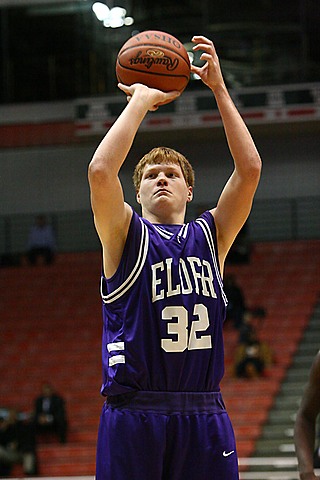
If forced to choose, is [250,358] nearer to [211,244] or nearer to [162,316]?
[211,244]

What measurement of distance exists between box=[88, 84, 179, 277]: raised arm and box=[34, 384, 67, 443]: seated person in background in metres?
11.0

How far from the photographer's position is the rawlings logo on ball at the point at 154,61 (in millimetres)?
4234

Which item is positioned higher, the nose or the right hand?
the right hand

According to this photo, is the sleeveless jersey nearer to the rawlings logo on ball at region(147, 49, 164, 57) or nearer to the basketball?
the basketball

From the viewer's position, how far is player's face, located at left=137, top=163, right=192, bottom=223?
411cm

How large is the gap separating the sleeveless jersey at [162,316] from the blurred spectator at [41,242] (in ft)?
52.3

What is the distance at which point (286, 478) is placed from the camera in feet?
36.0

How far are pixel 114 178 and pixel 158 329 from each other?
62 centimetres

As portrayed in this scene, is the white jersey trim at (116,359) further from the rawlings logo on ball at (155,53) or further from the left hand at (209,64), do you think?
the rawlings logo on ball at (155,53)

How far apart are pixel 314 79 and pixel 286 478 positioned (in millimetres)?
9340

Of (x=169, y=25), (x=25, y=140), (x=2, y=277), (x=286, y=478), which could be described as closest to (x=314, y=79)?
(x=169, y=25)

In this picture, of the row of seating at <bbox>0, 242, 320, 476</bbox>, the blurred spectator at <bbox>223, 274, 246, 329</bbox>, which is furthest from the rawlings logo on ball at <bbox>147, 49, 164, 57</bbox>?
the blurred spectator at <bbox>223, 274, 246, 329</bbox>

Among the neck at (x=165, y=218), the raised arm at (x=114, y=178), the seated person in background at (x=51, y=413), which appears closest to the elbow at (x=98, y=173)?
the raised arm at (x=114, y=178)

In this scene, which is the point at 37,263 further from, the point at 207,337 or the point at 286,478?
the point at 207,337
